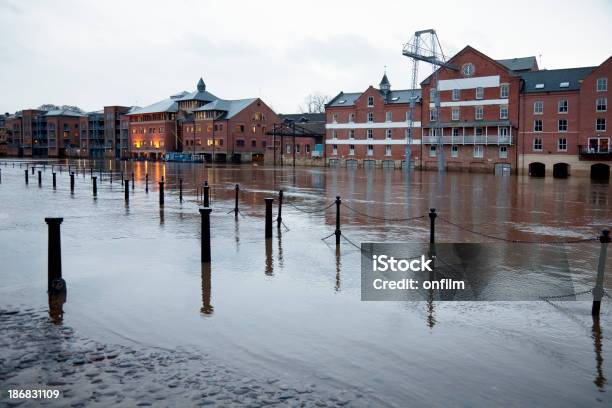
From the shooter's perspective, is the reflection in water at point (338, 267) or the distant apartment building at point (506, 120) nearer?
the reflection in water at point (338, 267)

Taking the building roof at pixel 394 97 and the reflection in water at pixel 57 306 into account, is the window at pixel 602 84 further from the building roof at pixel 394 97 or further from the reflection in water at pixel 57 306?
the reflection in water at pixel 57 306

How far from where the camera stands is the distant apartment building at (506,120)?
185 ft

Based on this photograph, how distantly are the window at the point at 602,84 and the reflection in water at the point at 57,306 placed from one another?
59.8 meters

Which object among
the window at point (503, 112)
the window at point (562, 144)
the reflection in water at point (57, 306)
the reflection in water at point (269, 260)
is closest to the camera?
the reflection in water at point (57, 306)

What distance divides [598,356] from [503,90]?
202 feet

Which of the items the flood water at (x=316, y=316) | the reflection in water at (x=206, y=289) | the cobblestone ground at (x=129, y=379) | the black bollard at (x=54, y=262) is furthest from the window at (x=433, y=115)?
the cobblestone ground at (x=129, y=379)

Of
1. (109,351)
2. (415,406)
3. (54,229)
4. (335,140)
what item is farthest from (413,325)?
(335,140)

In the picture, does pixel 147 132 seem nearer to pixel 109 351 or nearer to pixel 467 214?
pixel 467 214

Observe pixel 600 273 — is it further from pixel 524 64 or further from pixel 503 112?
pixel 524 64

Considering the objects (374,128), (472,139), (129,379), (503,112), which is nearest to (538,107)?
(503,112)

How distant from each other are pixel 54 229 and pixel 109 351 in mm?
3167

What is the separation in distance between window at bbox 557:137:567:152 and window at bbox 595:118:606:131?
341cm

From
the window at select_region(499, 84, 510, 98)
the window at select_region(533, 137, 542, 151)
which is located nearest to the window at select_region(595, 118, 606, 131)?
the window at select_region(533, 137, 542, 151)

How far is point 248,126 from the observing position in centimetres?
10369
